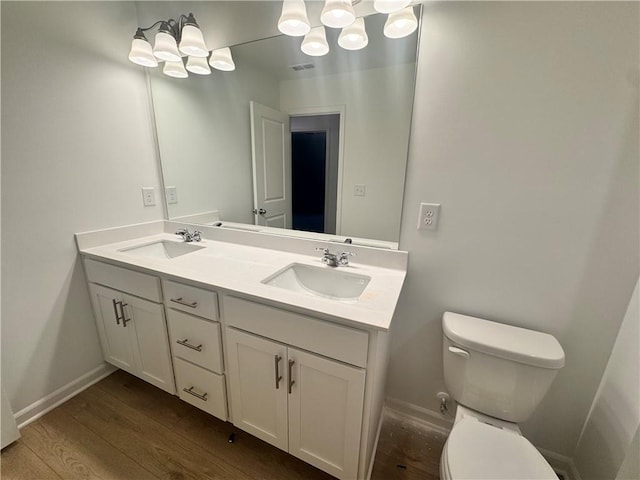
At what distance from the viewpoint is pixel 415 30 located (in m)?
1.04

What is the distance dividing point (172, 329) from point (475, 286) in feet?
4.69

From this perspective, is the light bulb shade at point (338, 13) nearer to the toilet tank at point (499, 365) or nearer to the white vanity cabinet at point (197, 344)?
the white vanity cabinet at point (197, 344)

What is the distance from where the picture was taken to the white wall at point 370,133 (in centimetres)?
117

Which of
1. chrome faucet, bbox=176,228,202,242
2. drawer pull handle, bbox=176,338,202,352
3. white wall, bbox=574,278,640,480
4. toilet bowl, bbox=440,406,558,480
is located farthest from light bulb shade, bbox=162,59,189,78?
white wall, bbox=574,278,640,480

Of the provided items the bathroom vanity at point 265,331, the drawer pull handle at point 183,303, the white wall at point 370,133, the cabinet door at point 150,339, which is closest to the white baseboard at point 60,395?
the bathroom vanity at point 265,331

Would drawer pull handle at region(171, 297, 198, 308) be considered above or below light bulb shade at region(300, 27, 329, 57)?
below

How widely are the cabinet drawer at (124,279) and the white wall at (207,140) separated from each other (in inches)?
22.6

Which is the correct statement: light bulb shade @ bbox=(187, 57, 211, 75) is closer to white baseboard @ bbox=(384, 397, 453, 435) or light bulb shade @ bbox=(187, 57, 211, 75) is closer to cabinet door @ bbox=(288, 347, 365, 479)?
cabinet door @ bbox=(288, 347, 365, 479)

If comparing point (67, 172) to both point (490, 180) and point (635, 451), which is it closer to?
point (490, 180)

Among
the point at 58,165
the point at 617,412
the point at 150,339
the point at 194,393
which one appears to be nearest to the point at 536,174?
the point at 617,412

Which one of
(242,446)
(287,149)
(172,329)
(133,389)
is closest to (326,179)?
(287,149)

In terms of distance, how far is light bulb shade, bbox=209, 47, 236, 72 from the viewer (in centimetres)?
146

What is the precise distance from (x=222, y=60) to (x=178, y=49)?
0.72ft

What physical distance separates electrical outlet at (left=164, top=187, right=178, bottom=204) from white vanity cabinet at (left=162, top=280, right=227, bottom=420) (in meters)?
0.85
